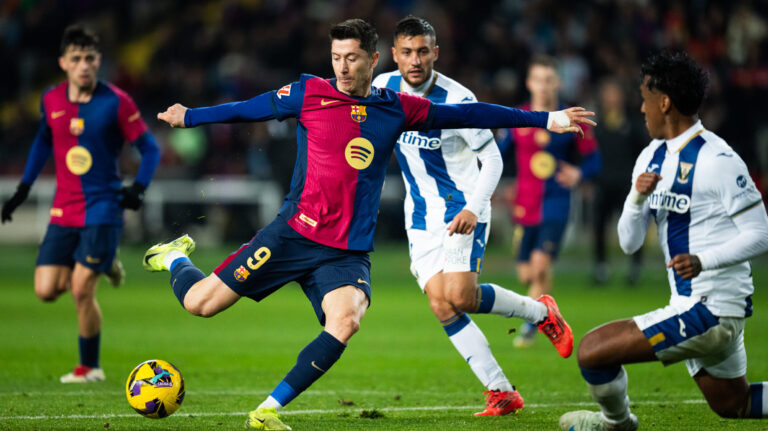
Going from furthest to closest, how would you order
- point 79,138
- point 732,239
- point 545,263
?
point 545,263 < point 79,138 < point 732,239

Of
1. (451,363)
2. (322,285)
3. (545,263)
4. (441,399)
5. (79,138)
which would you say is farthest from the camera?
(545,263)

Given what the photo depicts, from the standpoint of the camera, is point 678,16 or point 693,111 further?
point 678,16

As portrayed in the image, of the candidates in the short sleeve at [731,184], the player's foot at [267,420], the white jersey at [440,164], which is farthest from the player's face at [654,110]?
the player's foot at [267,420]

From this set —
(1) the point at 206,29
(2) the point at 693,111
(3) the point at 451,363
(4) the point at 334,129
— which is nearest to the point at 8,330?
(3) the point at 451,363

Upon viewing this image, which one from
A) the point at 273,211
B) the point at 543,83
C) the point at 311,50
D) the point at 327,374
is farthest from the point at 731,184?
the point at 311,50

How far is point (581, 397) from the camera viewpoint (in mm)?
7148

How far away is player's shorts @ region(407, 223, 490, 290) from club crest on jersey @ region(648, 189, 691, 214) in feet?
5.66

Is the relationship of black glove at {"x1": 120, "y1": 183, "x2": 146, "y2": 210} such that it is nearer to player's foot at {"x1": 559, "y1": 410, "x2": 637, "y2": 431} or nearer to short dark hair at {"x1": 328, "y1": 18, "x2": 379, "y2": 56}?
short dark hair at {"x1": 328, "y1": 18, "x2": 379, "y2": 56}

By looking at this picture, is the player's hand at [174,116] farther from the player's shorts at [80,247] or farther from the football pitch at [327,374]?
the player's shorts at [80,247]

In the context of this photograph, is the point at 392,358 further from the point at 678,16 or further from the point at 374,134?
the point at 678,16

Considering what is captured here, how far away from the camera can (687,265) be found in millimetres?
4719

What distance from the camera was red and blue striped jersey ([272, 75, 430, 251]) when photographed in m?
5.82

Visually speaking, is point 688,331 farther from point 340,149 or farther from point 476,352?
point 340,149

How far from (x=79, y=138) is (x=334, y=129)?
3128 millimetres
